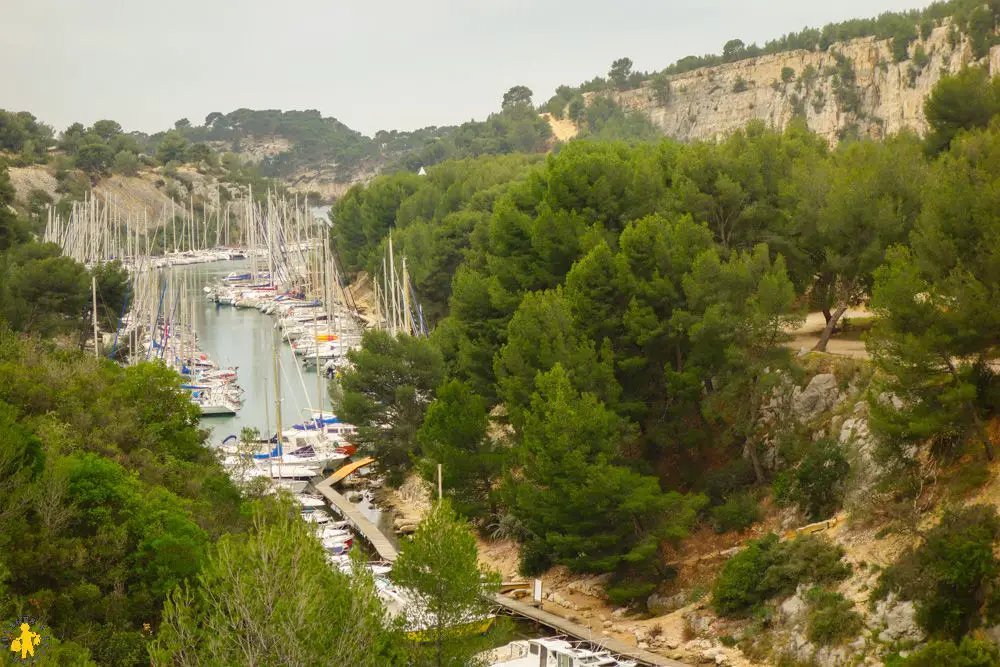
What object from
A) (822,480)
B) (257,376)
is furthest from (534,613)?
(257,376)

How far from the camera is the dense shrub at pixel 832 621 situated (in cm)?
2531

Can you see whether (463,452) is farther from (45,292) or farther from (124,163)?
(124,163)

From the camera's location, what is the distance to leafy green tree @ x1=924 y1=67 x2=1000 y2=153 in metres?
39.6

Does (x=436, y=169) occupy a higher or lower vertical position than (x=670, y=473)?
higher

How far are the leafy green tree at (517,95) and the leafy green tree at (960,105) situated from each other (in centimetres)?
12010

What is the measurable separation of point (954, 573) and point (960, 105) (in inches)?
835

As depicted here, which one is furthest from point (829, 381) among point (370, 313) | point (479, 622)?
point (370, 313)

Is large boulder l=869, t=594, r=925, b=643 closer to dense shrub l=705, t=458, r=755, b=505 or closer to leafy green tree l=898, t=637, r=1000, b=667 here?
leafy green tree l=898, t=637, r=1000, b=667

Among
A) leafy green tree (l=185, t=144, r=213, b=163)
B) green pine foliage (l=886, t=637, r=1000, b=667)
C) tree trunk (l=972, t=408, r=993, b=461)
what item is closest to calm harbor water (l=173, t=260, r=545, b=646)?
green pine foliage (l=886, t=637, r=1000, b=667)

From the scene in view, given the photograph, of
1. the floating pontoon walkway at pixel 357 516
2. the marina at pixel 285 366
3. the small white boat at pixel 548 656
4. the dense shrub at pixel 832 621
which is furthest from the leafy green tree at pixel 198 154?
the dense shrub at pixel 832 621

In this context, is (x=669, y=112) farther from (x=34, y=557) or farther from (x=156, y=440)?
(x=34, y=557)

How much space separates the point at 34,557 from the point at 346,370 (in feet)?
80.8

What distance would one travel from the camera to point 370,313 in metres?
88.4

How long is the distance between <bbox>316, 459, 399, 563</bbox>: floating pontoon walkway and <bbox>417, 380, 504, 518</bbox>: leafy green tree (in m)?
2.43
